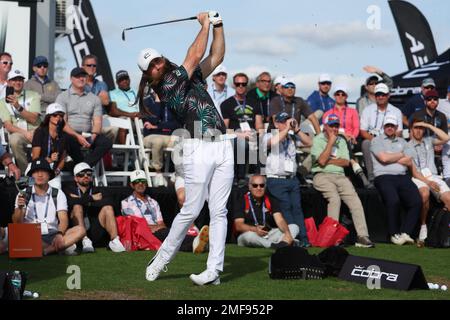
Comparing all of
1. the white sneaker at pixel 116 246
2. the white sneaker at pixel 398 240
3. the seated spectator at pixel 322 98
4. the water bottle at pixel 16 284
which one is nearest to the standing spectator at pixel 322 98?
the seated spectator at pixel 322 98

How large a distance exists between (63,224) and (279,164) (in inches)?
142

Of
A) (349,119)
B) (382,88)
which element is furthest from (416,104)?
(349,119)

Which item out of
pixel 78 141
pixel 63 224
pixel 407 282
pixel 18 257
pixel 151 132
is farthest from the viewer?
pixel 151 132

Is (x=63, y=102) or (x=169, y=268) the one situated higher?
(x=63, y=102)

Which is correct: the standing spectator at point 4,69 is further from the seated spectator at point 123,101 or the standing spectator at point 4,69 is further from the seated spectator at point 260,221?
the seated spectator at point 260,221


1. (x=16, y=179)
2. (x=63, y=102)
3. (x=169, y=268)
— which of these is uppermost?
(x=63, y=102)

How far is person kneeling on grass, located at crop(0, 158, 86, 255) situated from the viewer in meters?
12.3

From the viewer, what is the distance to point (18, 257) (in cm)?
1164

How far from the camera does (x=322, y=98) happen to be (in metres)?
17.4

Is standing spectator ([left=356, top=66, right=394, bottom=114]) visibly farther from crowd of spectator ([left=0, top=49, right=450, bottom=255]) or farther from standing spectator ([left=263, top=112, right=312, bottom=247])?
standing spectator ([left=263, top=112, right=312, bottom=247])

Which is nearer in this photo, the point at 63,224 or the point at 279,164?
the point at 63,224

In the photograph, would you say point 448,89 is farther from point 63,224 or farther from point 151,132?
point 63,224

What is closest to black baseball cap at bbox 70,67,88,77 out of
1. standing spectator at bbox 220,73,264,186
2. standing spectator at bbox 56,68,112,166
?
standing spectator at bbox 56,68,112,166
